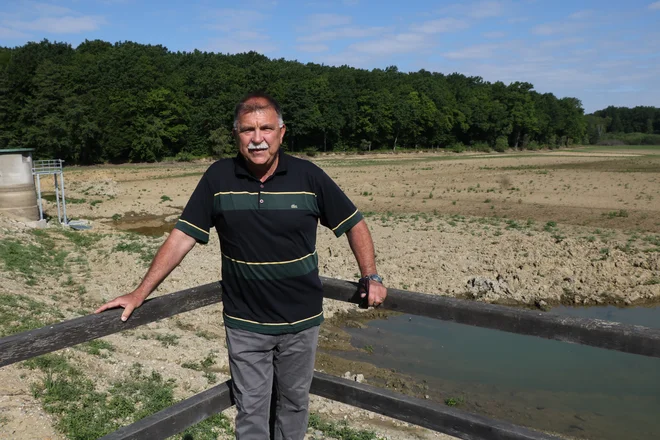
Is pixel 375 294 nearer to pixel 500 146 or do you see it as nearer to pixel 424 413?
pixel 424 413

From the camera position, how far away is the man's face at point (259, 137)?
3207mm

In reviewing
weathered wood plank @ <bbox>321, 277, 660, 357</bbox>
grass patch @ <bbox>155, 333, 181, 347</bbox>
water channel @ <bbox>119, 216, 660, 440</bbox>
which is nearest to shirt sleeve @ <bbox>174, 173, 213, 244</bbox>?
weathered wood plank @ <bbox>321, 277, 660, 357</bbox>

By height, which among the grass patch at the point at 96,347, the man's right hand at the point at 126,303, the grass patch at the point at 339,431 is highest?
the man's right hand at the point at 126,303

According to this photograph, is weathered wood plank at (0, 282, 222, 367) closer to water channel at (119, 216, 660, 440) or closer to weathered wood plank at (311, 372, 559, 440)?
weathered wood plank at (311, 372, 559, 440)

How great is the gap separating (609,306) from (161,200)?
2533cm

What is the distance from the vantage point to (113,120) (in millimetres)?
65438

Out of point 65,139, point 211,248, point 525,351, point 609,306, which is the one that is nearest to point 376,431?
Result: point 525,351

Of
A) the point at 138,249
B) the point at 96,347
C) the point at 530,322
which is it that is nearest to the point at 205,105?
the point at 138,249

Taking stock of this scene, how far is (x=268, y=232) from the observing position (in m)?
3.15

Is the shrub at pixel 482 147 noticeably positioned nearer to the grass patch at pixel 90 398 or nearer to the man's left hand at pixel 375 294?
the grass patch at pixel 90 398

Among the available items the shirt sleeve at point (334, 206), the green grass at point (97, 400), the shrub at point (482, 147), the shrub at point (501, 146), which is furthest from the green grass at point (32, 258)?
the shrub at point (501, 146)

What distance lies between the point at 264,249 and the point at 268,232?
0.10 metres

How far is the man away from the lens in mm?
3172

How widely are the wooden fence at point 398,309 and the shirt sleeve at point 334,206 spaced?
43 cm
